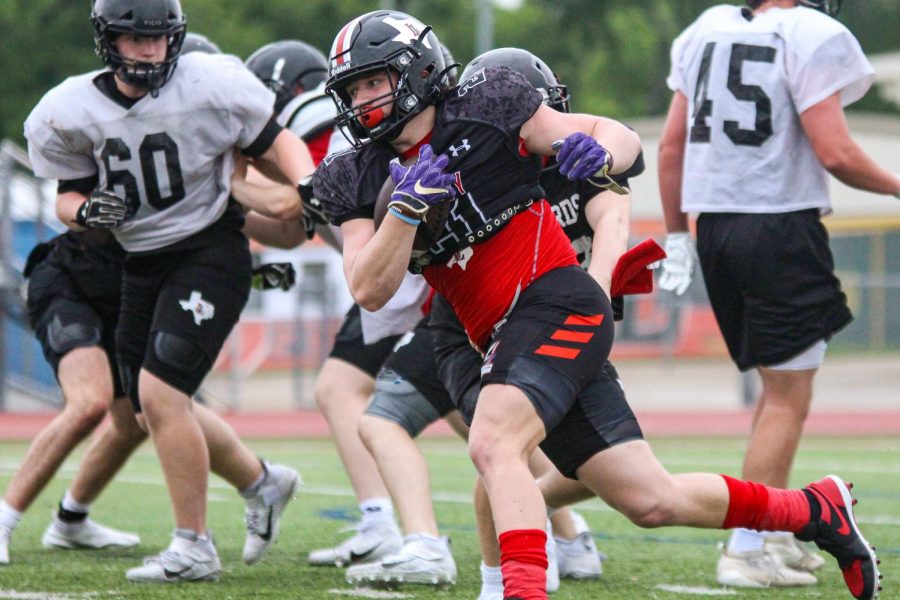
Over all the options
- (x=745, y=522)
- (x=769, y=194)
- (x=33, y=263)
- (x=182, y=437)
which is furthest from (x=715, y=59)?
(x=33, y=263)

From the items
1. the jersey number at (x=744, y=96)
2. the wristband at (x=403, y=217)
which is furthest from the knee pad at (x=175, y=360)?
the jersey number at (x=744, y=96)

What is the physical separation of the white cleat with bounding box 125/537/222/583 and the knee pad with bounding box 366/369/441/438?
72cm

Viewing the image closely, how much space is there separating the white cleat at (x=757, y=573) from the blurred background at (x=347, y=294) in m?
7.84

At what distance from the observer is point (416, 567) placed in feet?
15.2

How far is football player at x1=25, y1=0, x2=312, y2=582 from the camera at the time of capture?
4.91m

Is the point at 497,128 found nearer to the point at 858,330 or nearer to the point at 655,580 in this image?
the point at 655,580

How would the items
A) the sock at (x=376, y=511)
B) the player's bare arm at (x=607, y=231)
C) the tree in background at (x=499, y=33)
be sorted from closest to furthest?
the player's bare arm at (x=607, y=231) < the sock at (x=376, y=511) < the tree in background at (x=499, y=33)

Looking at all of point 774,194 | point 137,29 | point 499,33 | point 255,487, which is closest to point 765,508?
point 774,194

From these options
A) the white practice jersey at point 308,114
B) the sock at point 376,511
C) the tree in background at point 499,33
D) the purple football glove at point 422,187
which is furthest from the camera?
the tree in background at point 499,33

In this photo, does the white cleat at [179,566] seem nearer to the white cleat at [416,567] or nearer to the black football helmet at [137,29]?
the white cleat at [416,567]

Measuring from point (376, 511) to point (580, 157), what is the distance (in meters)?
1.99

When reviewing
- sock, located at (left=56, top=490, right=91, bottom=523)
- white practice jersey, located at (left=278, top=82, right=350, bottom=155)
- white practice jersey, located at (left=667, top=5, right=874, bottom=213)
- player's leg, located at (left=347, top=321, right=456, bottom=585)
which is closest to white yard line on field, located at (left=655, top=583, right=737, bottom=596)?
player's leg, located at (left=347, top=321, right=456, bottom=585)

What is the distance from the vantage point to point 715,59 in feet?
16.9

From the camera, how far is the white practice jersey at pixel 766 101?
4.96 metres
